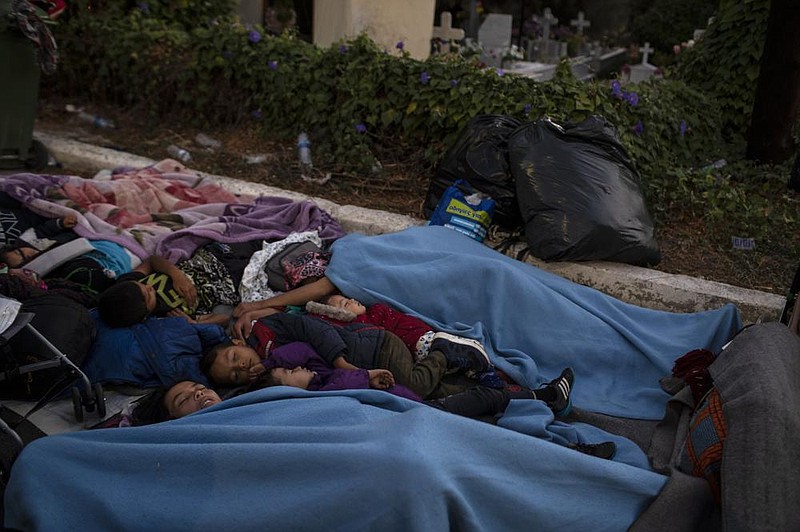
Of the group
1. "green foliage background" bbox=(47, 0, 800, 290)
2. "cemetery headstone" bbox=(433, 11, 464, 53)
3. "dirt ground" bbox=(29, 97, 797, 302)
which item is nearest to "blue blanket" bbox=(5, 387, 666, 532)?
"dirt ground" bbox=(29, 97, 797, 302)

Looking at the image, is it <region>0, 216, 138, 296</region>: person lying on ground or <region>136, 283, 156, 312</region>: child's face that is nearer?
<region>136, 283, 156, 312</region>: child's face

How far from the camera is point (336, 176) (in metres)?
5.57

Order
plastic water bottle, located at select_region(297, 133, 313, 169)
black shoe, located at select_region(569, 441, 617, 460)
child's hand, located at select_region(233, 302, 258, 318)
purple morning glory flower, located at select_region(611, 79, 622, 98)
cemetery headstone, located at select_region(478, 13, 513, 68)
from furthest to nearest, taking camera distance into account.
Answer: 1. cemetery headstone, located at select_region(478, 13, 513, 68)
2. plastic water bottle, located at select_region(297, 133, 313, 169)
3. purple morning glory flower, located at select_region(611, 79, 622, 98)
4. child's hand, located at select_region(233, 302, 258, 318)
5. black shoe, located at select_region(569, 441, 617, 460)

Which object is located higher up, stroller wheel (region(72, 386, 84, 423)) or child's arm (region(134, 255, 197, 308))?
child's arm (region(134, 255, 197, 308))

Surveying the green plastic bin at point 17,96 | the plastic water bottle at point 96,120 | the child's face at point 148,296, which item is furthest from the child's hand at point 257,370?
the plastic water bottle at point 96,120

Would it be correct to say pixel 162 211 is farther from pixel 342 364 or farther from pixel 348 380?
pixel 348 380

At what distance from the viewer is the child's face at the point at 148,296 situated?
3450 millimetres

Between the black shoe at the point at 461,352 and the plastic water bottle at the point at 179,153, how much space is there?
3518mm

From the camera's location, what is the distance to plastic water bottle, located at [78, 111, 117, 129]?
698 centimetres

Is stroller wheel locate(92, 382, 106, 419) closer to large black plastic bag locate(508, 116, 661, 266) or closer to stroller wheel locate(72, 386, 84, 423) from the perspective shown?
stroller wheel locate(72, 386, 84, 423)

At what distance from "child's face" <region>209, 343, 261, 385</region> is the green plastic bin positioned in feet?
11.2

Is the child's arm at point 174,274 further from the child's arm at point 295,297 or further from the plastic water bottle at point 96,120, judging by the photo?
the plastic water bottle at point 96,120

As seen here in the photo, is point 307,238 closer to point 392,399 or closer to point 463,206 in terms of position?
point 463,206

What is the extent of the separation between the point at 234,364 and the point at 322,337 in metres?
0.40
